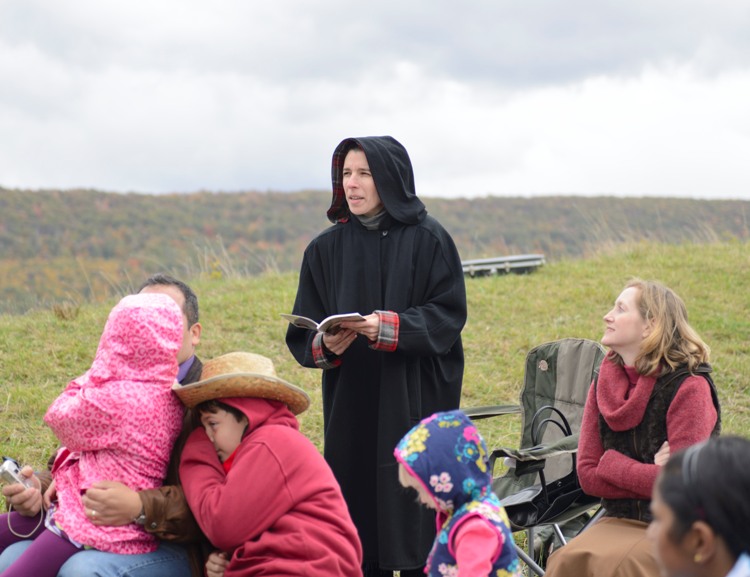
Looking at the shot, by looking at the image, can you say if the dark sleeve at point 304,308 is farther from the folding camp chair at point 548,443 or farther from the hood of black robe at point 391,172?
the folding camp chair at point 548,443

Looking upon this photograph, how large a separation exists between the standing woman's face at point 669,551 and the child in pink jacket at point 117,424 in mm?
1725

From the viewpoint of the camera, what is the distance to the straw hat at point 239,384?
10.9 feet

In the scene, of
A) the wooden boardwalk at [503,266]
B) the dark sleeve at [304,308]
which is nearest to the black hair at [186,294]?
the dark sleeve at [304,308]

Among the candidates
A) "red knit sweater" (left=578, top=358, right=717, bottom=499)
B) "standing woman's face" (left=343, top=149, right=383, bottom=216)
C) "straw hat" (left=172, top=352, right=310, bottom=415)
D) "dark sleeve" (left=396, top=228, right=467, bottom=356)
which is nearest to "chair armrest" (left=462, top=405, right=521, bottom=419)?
"dark sleeve" (left=396, top=228, right=467, bottom=356)

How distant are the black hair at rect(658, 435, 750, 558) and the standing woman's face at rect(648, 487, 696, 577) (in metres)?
0.01

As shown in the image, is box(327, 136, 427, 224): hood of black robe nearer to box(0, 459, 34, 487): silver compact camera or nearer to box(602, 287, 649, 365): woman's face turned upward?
box(602, 287, 649, 365): woman's face turned upward

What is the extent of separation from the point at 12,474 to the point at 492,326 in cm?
668

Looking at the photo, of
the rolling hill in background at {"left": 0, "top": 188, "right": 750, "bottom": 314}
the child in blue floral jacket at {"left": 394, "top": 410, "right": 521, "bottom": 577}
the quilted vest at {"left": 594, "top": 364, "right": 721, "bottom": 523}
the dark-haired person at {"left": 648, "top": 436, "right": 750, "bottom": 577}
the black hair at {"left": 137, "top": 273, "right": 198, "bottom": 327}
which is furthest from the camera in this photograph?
the rolling hill in background at {"left": 0, "top": 188, "right": 750, "bottom": 314}

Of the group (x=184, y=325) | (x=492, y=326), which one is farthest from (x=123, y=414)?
(x=492, y=326)

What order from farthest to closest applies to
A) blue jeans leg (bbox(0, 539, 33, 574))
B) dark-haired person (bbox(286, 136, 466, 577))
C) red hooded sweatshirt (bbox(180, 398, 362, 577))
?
dark-haired person (bbox(286, 136, 466, 577)) → blue jeans leg (bbox(0, 539, 33, 574)) → red hooded sweatshirt (bbox(180, 398, 362, 577))

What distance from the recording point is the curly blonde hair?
12.5ft

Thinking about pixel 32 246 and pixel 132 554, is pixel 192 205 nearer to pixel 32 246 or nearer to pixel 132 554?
pixel 32 246

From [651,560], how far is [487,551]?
86cm

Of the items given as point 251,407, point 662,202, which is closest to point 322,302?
point 251,407
